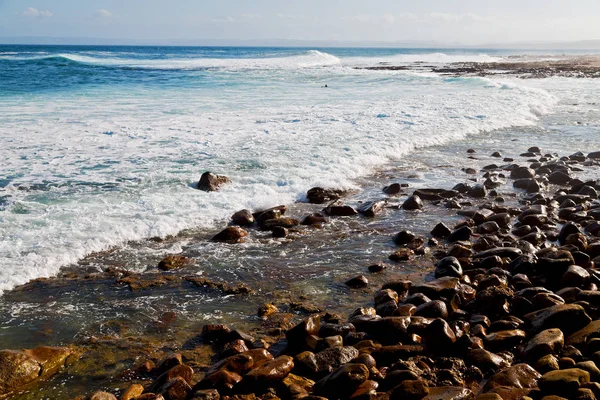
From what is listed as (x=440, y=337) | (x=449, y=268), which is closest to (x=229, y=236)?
(x=449, y=268)

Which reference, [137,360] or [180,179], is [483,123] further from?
[137,360]

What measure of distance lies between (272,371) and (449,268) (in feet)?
9.04

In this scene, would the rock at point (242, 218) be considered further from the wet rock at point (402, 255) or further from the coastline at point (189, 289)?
the wet rock at point (402, 255)

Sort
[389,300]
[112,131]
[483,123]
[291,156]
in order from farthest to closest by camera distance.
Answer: [483,123], [112,131], [291,156], [389,300]

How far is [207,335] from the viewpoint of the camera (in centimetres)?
462

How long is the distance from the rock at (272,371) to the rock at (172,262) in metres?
2.45

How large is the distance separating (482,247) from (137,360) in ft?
14.7

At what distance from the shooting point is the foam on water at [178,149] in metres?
7.27

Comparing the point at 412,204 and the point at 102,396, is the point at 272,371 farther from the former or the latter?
the point at 412,204

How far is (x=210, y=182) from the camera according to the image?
30.1 ft

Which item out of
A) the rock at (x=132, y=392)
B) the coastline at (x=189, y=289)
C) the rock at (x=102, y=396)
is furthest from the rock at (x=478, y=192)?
the rock at (x=102, y=396)

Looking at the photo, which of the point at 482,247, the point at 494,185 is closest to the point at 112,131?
the point at 494,185

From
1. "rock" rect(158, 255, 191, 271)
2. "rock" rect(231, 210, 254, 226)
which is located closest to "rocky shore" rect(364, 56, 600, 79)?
"rock" rect(231, 210, 254, 226)

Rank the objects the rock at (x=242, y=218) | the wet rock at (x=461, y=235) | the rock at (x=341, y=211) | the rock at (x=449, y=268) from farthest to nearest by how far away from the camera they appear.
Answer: the rock at (x=341, y=211) → the rock at (x=242, y=218) → the wet rock at (x=461, y=235) → the rock at (x=449, y=268)
